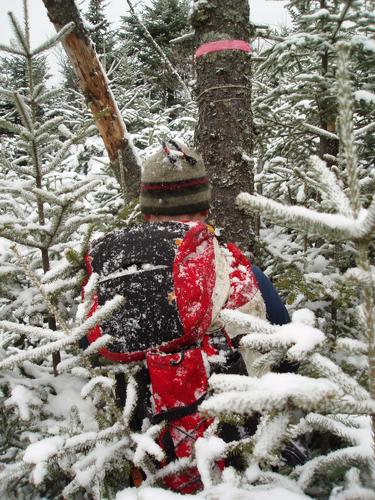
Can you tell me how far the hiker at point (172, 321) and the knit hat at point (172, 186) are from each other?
31 centimetres

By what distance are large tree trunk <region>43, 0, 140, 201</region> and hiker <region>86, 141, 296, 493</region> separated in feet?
7.72

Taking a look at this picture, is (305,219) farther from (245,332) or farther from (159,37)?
(159,37)

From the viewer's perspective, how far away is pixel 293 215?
82 centimetres

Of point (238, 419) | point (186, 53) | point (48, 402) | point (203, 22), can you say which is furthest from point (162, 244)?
point (186, 53)

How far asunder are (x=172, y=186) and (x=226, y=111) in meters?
1.55

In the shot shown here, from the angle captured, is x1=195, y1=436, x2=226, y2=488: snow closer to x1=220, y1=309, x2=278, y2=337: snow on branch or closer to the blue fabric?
x1=220, y1=309, x2=278, y2=337: snow on branch

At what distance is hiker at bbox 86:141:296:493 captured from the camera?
5.64 ft

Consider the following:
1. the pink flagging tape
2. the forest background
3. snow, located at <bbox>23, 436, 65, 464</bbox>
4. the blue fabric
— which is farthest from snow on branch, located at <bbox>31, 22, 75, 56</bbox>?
snow, located at <bbox>23, 436, 65, 464</bbox>

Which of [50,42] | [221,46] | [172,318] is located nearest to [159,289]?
[172,318]

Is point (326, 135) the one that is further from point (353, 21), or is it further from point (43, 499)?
point (43, 499)

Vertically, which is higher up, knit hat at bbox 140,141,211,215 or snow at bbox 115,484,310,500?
knit hat at bbox 140,141,211,215

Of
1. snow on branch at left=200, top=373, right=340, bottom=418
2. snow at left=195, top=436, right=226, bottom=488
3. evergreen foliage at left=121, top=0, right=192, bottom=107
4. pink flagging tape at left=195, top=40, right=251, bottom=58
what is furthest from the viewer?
evergreen foliage at left=121, top=0, right=192, bottom=107

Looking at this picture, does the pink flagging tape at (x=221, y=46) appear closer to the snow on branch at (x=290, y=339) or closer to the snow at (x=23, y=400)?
the snow at (x=23, y=400)

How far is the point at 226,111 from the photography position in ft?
11.3
